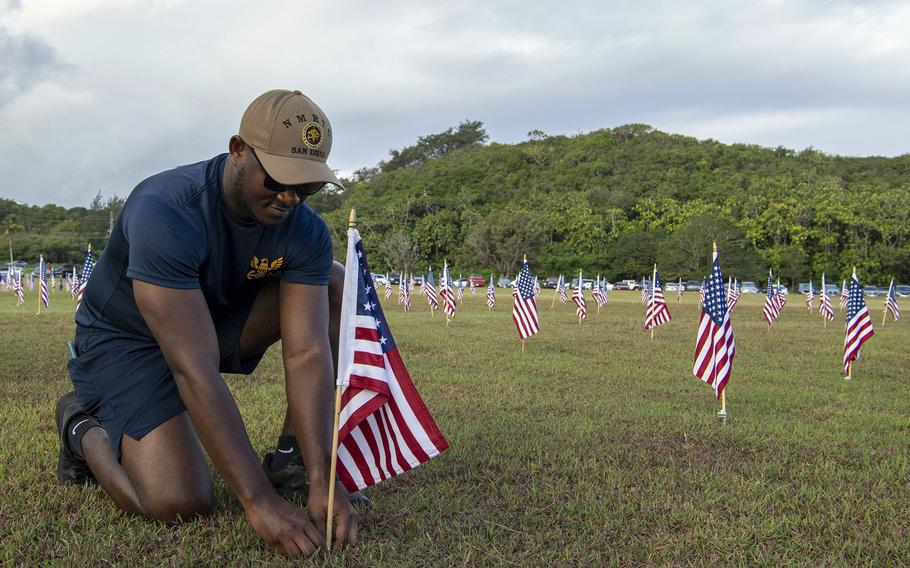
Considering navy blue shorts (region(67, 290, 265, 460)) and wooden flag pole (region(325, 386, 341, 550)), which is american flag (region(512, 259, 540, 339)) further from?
wooden flag pole (region(325, 386, 341, 550))

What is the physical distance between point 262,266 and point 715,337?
4.63 meters

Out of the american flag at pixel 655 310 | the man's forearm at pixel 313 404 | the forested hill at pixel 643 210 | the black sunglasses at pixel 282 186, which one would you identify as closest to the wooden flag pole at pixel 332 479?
the man's forearm at pixel 313 404

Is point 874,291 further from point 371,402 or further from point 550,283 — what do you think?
point 371,402

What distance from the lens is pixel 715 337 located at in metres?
6.46

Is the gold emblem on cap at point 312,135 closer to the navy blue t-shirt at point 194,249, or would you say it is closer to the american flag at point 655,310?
the navy blue t-shirt at point 194,249

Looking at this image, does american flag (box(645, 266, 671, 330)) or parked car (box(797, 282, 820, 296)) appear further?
parked car (box(797, 282, 820, 296))

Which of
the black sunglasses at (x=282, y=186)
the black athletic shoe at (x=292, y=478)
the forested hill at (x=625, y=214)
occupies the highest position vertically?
the forested hill at (x=625, y=214)

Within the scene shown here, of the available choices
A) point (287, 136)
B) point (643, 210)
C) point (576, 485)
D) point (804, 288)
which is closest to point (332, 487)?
point (287, 136)

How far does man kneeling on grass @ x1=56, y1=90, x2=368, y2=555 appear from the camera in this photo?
265cm

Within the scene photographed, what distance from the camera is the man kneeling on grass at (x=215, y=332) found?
2.65 m

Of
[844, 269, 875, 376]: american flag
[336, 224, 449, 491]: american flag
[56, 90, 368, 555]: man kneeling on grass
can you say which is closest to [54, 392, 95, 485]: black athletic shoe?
[56, 90, 368, 555]: man kneeling on grass

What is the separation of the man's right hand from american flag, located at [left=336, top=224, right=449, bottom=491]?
0.35m

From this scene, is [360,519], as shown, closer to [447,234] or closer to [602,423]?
[602,423]

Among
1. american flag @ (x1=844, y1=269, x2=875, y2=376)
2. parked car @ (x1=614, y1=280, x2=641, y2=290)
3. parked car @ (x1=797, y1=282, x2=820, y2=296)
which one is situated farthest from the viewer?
parked car @ (x1=614, y1=280, x2=641, y2=290)
